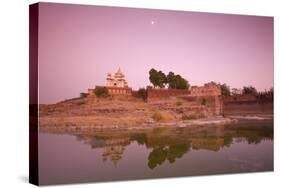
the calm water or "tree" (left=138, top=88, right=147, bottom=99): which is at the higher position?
"tree" (left=138, top=88, right=147, bottom=99)

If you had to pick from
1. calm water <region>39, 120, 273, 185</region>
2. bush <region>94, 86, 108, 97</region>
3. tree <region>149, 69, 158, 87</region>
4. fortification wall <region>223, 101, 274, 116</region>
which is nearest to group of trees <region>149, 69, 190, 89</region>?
tree <region>149, 69, 158, 87</region>

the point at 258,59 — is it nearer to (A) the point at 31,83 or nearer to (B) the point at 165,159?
(B) the point at 165,159

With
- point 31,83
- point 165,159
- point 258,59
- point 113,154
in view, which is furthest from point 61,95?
point 258,59

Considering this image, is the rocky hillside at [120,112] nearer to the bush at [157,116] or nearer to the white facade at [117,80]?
the bush at [157,116]

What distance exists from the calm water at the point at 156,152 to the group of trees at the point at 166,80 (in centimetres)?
74

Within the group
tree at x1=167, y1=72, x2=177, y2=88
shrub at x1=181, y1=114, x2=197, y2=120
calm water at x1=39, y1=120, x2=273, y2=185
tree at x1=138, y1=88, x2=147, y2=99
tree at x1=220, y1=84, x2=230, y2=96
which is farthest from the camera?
tree at x1=220, y1=84, x2=230, y2=96

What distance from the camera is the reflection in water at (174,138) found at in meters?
11.2

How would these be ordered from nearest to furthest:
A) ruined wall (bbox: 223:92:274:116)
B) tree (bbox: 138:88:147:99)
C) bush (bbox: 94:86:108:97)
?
bush (bbox: 94:86:108:97), tree (bbox: 138:88:147:99), ruined wall (bbox: 223:92:274:116)

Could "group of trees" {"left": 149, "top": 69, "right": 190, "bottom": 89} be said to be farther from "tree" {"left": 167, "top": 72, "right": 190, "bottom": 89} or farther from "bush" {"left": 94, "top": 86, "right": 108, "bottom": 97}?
"bush" {"left": 94, "top": 86, "right": 108, "bottom": 97}

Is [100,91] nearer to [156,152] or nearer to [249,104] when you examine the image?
[156,152]

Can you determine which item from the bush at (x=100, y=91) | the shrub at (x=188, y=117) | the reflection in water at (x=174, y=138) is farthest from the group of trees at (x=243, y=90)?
the bush at (x=100, y=91)

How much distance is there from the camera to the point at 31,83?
11039mm

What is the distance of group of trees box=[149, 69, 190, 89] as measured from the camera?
11672 mm

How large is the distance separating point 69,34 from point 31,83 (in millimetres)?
970
